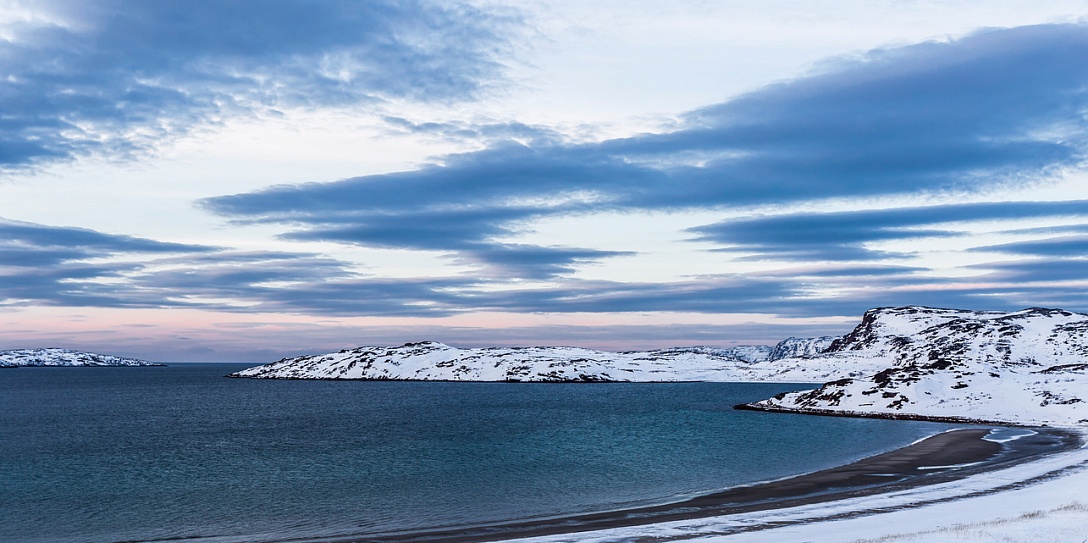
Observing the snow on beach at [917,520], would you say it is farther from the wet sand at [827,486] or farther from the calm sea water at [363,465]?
the calm sea water at [363,465]

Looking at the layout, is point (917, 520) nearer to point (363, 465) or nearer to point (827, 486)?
point (827, 486)

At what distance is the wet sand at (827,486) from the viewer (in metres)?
39.3

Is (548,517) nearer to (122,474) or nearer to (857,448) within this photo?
(122,474)

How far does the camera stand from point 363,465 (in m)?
69.2

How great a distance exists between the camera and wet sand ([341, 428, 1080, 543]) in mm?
39312

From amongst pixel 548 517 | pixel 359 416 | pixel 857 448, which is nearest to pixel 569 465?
pixel 548 517

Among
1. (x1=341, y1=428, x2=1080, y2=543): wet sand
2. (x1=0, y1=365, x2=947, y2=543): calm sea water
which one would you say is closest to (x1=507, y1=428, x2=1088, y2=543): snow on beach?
(x1=341, y1=428, x2=1080, y2=543): wet sand

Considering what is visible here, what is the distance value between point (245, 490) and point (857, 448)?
57.5m

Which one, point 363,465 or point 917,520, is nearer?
point 917,520

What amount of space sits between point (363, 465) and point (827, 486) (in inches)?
1512

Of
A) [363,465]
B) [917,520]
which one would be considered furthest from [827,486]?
[363,465]

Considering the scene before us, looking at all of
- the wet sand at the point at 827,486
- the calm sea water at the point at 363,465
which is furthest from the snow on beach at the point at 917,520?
the calm sea water at the point at 363,465

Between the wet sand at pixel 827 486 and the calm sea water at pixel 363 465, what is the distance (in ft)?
9.58

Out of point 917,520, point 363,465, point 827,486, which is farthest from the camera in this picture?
point 363,465
